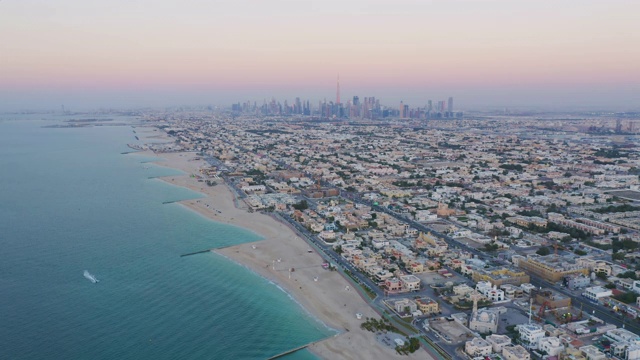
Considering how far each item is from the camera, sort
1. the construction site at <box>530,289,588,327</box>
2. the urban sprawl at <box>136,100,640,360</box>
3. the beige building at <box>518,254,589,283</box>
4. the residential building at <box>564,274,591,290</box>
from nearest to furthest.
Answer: the urban sprawl at <box>136,100,640,360</box>
the construction site at <box>530,289,588,327</box>
the residential building at <box>564,274,591,290</box>
the beige building at <box>518,254,589,283</box>

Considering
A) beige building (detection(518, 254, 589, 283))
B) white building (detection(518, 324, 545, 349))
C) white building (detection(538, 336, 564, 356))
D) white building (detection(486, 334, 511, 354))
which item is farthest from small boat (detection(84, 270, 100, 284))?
beige building (detection(518, 254, 589, 283))

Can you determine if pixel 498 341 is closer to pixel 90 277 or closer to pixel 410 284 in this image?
pixel 410 284

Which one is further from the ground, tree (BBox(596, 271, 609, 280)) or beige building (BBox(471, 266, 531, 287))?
beige building (BBox(471, 266, 531, 287))

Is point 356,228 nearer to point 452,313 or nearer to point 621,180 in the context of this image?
point 452,313

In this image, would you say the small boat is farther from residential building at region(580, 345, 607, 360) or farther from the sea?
residential building at region(580, 345, 607, 360)

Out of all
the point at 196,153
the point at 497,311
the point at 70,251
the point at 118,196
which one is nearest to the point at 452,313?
the point at 497,311

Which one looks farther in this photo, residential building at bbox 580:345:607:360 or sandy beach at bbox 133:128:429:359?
sandy beach at bbox 133:128:429:359

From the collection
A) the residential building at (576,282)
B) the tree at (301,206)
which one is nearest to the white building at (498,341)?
the residential building at (576,282)
